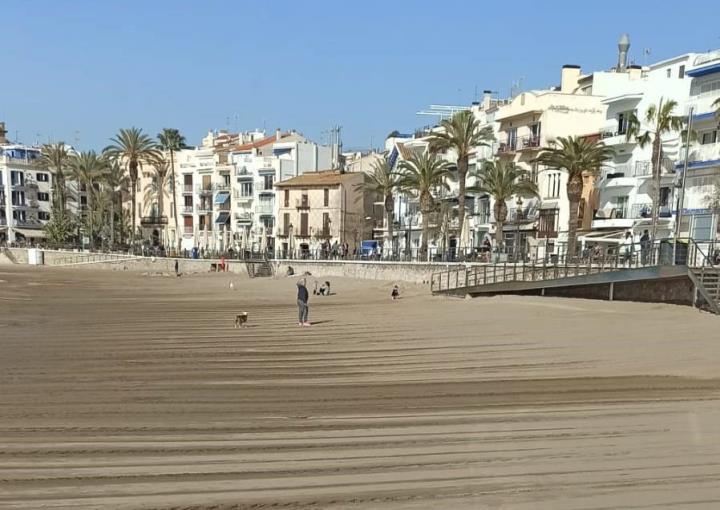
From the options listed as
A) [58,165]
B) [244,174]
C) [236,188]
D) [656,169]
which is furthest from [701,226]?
[58,165]

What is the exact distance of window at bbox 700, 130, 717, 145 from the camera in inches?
1345

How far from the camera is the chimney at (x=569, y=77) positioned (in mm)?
53406

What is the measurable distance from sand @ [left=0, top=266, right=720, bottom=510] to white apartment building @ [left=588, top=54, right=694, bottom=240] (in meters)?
23.5

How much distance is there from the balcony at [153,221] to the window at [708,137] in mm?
61462

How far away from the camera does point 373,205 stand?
68.7 m

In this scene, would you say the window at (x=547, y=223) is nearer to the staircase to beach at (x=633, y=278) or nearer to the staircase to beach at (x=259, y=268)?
the staircase to beach at (x=633, y=278)

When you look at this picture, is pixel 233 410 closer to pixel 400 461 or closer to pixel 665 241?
pixel 400 461

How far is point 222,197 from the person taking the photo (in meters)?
71.9

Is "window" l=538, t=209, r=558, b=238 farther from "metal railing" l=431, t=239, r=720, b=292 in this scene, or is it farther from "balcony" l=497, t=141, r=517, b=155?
"metal railing" l=431, t=239, r=720, b=292

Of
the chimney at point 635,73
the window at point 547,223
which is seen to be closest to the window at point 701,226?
the window at point 547,223

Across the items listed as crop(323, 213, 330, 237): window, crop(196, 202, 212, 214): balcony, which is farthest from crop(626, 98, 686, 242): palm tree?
crop(196, 202, 212, 214): balcony

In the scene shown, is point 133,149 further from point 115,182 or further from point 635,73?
point 635,73

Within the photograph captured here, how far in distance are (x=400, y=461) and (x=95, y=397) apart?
5550 mm

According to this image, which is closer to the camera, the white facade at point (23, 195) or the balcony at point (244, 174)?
the balcony at point (244, 174)
